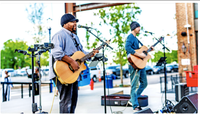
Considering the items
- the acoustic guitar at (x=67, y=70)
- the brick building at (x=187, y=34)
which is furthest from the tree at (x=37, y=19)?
the brick building at (x=187, y=34)

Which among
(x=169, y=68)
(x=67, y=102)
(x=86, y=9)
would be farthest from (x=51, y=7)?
(x=169, y=68)

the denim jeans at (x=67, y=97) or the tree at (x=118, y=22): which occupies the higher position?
the tree at (x=118, y=22)

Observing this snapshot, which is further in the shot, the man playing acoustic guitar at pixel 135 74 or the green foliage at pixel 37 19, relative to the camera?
the green foliage at pixel 37 19

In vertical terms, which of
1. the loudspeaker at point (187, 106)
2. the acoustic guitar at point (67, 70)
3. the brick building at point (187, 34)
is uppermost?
the brick building at point (187, 34)

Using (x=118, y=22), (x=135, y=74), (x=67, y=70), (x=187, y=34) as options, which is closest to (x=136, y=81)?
(x=135, y=74)

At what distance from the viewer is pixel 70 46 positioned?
9.82 ft

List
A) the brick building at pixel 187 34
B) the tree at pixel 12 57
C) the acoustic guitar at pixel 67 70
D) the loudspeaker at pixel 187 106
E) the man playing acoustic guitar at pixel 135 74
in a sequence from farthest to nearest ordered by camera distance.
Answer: the brick building at pixel 187 34 < the tree at pixel 12 57 < the man playing acoustic guitar at pixel 135 74 < the acoustic guitar at pixel 67 70 < the loudspeaker at pixel 187 106

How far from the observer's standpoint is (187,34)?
1030 centimetres

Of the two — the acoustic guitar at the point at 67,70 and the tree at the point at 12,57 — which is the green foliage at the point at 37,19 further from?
the acoustic guitar at the point at 67,70

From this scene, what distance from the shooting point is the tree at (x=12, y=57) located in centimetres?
628

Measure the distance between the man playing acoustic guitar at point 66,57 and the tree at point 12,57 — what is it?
3.87 m

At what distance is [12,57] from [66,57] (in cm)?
441

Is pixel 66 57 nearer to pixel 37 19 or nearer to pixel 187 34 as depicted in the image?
pixel 37 19

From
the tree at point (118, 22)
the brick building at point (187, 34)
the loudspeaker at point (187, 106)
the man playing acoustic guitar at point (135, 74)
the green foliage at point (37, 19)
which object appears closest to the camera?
the loudspeaker at point (187, 106)
